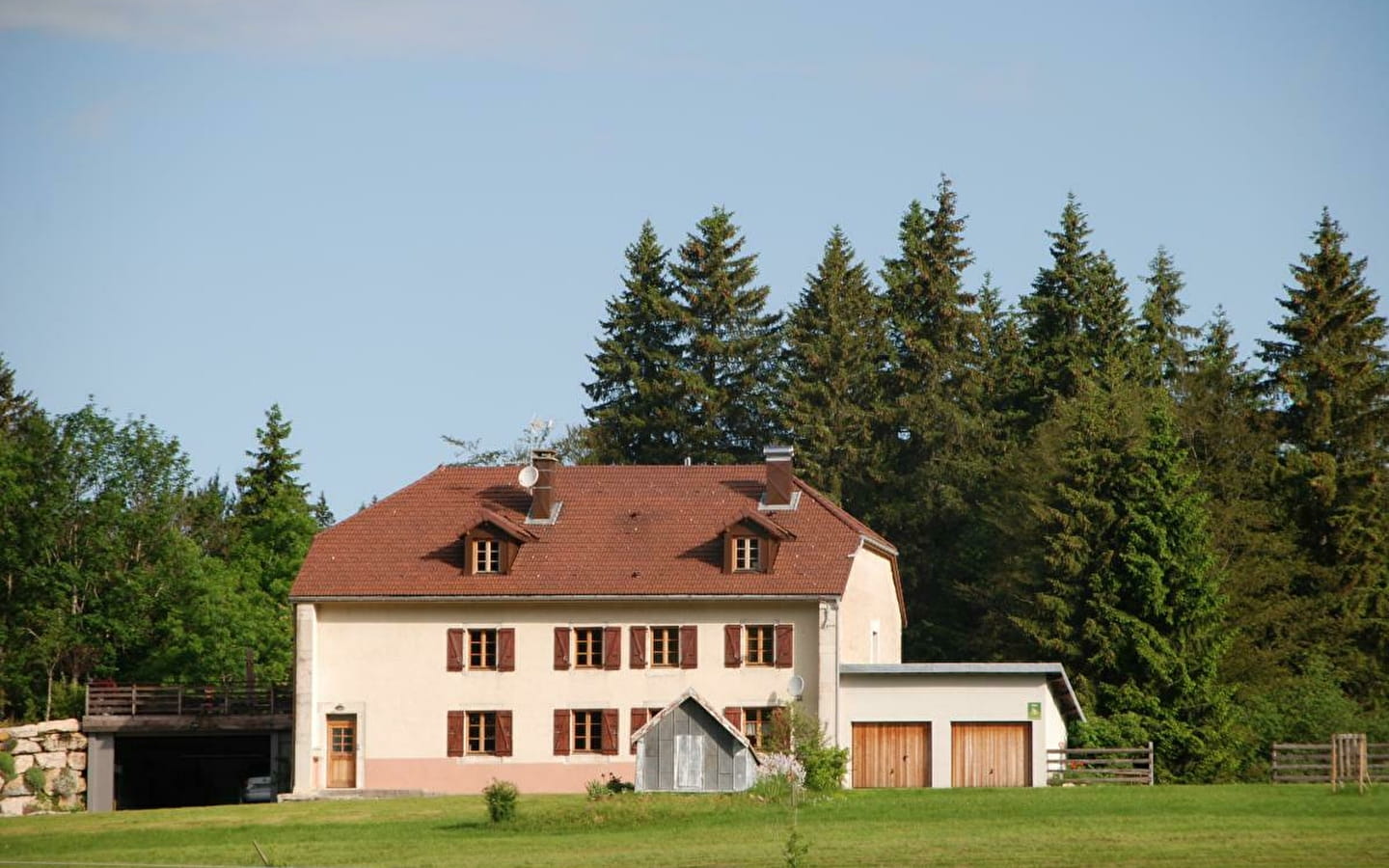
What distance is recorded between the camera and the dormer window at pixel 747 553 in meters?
51.0

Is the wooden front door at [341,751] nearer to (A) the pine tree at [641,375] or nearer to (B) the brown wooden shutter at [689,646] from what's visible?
(B) the brown wooden shutter at [689,646]

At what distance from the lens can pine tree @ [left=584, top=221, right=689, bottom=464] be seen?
79875 millimetres

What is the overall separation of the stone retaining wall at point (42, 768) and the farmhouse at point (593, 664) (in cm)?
727

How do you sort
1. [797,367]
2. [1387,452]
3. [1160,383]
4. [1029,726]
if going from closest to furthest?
[1029,726] < [1387,452] < [1160,383] < [797,367]

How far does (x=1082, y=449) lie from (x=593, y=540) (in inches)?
574

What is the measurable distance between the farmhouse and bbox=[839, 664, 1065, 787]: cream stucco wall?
4 centimetres

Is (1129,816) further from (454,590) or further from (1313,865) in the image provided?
(454,590)

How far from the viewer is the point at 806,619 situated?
5034 cm

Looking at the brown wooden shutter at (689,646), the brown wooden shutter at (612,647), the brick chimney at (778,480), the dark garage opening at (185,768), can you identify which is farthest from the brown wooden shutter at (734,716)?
the dark garage opening at (185,768)

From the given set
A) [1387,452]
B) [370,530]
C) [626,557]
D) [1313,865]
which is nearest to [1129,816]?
[1313,865]

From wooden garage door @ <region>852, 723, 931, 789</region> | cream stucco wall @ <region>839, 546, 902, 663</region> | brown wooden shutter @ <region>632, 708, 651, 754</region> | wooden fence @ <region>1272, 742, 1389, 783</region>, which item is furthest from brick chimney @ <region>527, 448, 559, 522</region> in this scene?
wooden fence @ <region>1272, 742, 1389, 783</region>

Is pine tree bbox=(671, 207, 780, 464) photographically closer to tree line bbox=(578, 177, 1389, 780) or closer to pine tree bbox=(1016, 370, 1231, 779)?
tree line bbox=(578, 177, 1389, 780)

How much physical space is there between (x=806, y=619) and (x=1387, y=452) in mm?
20976

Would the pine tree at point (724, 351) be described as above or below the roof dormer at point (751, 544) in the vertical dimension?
above
